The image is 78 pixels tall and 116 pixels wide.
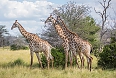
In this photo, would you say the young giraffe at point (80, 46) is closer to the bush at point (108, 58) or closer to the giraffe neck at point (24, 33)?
the giraffe neck at point (24, 33)

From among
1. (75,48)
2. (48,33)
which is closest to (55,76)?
(75,48)

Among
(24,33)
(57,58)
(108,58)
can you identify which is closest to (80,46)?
(57,58)

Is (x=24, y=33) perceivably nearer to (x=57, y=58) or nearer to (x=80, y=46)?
(x=57, y=58)

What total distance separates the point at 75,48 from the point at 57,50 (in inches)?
118

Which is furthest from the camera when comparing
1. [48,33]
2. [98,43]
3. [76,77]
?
[98,43]

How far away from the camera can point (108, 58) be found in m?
17.8

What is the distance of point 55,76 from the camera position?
457 inches

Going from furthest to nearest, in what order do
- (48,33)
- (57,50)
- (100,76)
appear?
1. (48,33)
2. (57,50)
3. (100,76)

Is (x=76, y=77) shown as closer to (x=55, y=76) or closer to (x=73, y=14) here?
(x=55, y=76)

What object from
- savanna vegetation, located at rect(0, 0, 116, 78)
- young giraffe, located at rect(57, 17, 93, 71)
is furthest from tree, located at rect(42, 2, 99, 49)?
young giraffe, located at rect(57, 17, 93, 71)

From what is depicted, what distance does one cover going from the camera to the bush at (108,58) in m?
17.8

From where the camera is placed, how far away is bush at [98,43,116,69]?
17797 millimetres

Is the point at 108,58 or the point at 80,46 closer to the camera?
the point at 80,46

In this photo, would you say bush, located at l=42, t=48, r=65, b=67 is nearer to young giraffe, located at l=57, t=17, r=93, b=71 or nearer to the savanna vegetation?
the savanna vegetation
